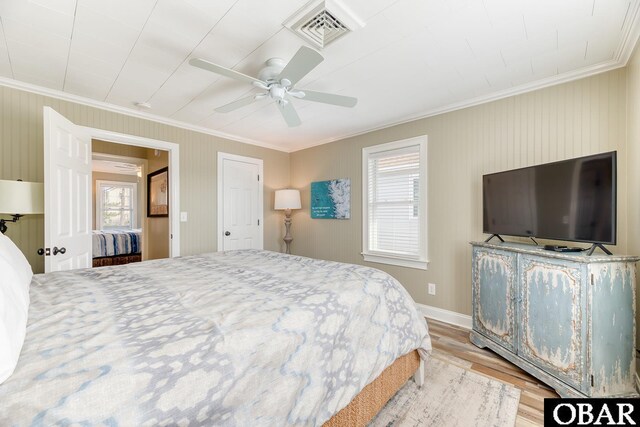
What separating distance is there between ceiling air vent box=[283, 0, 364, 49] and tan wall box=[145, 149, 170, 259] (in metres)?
3.21

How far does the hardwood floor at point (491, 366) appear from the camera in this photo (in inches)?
67.5

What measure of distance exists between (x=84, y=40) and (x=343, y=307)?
2388 millimetres

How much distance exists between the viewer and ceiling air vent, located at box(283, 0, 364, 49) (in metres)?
1.56

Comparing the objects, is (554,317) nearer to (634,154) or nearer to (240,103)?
(634,154)

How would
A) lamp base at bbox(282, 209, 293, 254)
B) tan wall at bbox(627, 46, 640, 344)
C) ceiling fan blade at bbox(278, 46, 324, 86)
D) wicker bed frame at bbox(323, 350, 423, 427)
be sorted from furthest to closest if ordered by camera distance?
lamp base at bbox(282, 209, 293, 254) < tan wall at bbox(627, 46, 640, 344) < ceiling fan blade at bbox(278, 46, 324, 86) < wicker bed frame at bbox(323, 350, 423, 427)

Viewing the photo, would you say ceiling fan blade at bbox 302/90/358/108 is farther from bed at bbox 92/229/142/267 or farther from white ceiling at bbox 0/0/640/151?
bed at bbox 92/229/142/267

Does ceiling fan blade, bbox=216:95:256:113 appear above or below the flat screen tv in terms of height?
above

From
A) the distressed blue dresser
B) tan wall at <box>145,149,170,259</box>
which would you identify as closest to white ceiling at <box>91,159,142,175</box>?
tan wall at <box>145,149,170,259</box>

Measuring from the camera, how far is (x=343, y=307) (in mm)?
1412

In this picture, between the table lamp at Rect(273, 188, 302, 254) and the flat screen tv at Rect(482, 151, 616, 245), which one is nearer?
the flat screen tv at Rect(482, 151, 616, 245)

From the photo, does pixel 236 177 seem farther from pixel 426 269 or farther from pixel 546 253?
pixel 546 253

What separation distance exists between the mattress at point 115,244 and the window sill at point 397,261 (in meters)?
4.68

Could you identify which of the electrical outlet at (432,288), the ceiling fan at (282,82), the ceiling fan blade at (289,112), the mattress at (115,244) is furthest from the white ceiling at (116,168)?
the electrical outlet at (432,288)

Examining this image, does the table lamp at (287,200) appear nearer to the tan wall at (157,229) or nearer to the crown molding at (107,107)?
the crown molding at (107,107)
